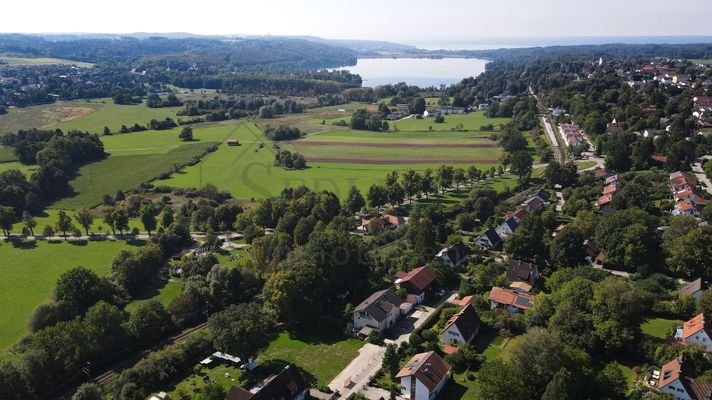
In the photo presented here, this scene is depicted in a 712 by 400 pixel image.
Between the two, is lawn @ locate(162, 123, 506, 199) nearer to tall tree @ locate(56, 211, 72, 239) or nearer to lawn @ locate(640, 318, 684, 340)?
tall tree @ locate(56, 211, 72, 239)

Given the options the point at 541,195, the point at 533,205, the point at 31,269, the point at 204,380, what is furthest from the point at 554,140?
the point at 31,269

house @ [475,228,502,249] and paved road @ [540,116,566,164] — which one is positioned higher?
paved road @ [540,116,566,164]

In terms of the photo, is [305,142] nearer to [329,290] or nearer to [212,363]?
[329,290]

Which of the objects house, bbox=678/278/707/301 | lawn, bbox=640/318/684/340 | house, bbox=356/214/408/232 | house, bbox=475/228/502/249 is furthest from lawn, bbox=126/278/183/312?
house, bbox=678/278/707/301

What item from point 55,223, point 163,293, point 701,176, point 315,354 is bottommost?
point 163,293

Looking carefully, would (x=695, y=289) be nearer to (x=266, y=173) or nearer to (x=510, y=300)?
(x=510, y=300)

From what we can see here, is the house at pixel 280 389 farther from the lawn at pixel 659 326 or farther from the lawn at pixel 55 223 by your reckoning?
the lawn at pixel 55 223
